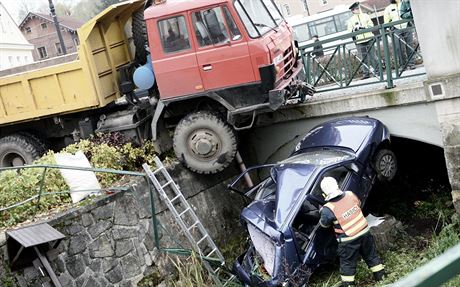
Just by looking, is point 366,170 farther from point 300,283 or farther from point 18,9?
point 18,9

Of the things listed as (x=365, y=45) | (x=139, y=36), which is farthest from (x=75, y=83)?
(x=365, y=45)

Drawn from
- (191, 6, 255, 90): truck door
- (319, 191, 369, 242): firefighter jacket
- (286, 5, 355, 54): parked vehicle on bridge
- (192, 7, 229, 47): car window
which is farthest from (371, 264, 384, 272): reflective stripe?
(286, 5, 355, 54): parked vehicle on bridge

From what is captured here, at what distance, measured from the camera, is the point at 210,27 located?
8922 mm

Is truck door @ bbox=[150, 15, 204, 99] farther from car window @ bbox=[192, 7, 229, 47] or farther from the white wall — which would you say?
the white wall

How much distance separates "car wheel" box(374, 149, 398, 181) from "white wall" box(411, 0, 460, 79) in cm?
153

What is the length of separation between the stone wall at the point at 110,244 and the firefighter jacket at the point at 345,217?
2.77 meters

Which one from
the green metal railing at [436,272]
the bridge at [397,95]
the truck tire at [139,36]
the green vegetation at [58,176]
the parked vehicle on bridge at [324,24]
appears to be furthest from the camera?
the parked vehicle on bridge at [324,24]

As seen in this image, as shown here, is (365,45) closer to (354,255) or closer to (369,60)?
(369,60)

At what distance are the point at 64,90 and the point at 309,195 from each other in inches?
193

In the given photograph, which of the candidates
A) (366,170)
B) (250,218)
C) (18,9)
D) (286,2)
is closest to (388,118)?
(366,170)

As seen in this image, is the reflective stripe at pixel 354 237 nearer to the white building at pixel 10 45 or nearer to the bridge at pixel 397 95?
the bridge at pixel 397 95

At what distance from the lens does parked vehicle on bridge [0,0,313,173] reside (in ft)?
29.1

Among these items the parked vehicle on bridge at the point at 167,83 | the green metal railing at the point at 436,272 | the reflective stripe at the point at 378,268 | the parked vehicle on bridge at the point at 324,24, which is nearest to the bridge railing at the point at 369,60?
the parked vehicle on bridge at the point at 167,83

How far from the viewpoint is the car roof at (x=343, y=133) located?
869 centimetres
